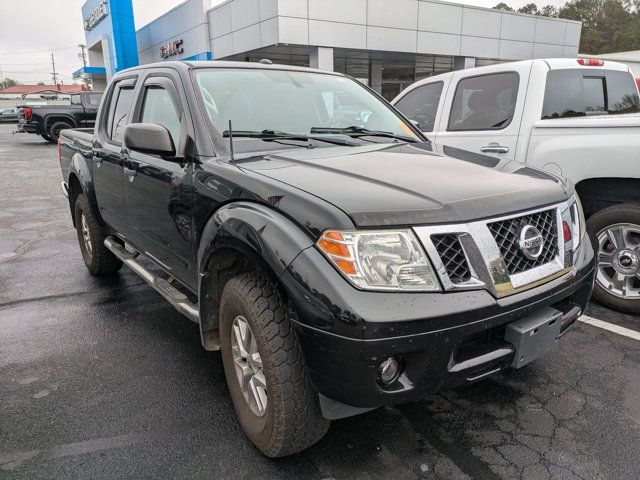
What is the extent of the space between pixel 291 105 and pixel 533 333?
2.01 metres

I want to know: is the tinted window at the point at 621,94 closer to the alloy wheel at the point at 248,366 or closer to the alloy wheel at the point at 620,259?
the alloy wheel at the point at 620,259

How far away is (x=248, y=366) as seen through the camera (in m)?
2.33

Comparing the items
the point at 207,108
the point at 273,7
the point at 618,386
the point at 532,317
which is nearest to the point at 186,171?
the point at 207,108

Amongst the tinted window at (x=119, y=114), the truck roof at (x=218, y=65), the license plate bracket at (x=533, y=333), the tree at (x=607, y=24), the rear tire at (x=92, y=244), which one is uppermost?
the tree at (x=607, y=24)

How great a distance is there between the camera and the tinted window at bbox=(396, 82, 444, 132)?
520 cm

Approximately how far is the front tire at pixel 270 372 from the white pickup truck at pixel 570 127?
5.84 ft

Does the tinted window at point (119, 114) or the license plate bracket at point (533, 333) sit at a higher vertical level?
the tinted window at point (119, 114)

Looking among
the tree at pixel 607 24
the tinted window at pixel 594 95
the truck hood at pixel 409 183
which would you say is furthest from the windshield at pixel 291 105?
the tree at pixel 607 24

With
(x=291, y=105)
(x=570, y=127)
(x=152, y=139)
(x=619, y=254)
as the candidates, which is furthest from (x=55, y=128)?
(x=619, y=254)

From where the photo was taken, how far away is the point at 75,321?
386 cm

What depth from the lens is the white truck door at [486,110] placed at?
4.36 meters

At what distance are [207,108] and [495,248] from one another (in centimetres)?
179

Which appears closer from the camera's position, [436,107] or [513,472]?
[513,472]

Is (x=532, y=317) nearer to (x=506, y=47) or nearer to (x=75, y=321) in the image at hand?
(x=75, y=321)
